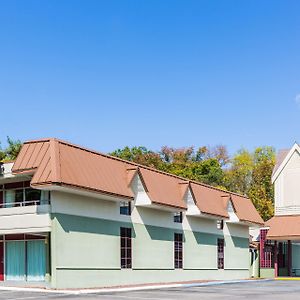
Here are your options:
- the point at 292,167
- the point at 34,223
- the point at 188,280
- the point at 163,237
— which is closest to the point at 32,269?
the point at 34,223

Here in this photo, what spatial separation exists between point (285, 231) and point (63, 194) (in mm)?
28157

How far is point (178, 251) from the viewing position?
4238 cm

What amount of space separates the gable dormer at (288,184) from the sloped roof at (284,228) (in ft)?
4.01

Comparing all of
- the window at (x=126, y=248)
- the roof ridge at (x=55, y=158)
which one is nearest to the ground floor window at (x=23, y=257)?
the roof ridge at (x=55, y=158)

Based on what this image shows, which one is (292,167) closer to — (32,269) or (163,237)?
(163,237)

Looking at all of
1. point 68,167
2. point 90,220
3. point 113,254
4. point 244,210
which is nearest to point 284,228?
point 244,210

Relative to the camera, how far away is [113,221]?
35.8 m

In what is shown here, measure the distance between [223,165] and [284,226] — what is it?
40092 millimetres

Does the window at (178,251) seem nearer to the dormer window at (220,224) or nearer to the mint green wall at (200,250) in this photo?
the mint green wall at (200,250)

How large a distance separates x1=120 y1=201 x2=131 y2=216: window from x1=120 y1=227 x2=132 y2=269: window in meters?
0.95

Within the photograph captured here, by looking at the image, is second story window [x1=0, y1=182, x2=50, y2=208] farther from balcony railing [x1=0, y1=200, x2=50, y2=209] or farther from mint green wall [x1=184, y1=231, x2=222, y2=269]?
mint green wall [x1=184, y1=231, x2=222, y2=269]

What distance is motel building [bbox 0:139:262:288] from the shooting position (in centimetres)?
3138

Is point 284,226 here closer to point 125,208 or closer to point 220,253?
point 220,253

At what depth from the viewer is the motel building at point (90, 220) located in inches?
1235
